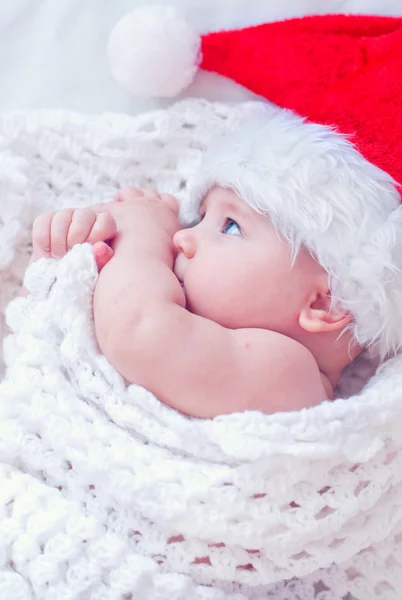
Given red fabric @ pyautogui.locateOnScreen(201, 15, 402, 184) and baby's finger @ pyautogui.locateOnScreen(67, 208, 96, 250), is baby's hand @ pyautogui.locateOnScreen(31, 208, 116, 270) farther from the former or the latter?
red fabric @ pyautogui.locateOnScreen(201, 15, 402, 184)

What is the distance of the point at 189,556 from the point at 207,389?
0.67 feet

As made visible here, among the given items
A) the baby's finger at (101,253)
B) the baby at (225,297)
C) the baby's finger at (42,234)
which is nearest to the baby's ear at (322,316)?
the baby at (225,297)

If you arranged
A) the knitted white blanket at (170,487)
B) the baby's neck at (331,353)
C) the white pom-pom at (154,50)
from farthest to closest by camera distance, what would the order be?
the white pom-pom at (154,50) < the baby's neck at (331,353) < the knitted white blanket at (170,487)

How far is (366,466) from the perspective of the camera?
861 millimetres

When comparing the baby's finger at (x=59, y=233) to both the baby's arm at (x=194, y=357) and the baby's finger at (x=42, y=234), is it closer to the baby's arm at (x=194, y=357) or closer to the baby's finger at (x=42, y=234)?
the baby's finger at (x=42, y=234)

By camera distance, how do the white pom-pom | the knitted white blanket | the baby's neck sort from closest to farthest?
the knitted white blanket
the baby's neck
the white pom-pom

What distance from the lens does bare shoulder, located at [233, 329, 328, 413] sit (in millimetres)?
847

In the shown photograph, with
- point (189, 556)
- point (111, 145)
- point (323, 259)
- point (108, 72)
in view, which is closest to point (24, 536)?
point (189, 556)

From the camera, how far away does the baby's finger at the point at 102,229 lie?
976mm

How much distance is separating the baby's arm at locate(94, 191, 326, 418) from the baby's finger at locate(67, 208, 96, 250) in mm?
117

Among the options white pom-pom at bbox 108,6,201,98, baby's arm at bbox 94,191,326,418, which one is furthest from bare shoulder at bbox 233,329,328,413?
white pom-pom at bbox 108,6,201,98

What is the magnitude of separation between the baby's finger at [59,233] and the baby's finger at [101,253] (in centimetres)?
7

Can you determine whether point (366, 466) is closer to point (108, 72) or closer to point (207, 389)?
point (207, 389)

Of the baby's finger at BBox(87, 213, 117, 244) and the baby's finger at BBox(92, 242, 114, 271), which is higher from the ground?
the baby's finger at BBox(87, 213, 117, 244)
